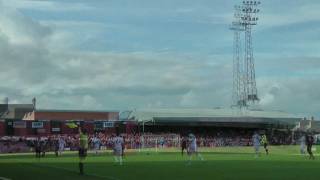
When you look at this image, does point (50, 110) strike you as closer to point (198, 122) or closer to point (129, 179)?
point (198, 122)

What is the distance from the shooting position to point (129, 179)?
2728 centimetres

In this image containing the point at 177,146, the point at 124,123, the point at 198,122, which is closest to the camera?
the point at 177,146

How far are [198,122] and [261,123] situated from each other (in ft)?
39.0

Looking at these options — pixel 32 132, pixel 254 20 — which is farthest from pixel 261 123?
pixel 32 132

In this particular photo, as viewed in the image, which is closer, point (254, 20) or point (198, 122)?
point (254, 20)

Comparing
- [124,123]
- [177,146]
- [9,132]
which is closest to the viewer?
[177,146]

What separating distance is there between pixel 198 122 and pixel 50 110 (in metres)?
29.4

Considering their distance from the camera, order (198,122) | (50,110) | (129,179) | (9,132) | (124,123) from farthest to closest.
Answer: (50,110), (198,122), (124,123), (9,132), (129,179)

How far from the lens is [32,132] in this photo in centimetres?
10375

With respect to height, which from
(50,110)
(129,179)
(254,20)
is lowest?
(129,179)

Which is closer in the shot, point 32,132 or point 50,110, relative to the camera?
point 32,132

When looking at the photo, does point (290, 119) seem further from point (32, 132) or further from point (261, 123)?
point (32, 132)

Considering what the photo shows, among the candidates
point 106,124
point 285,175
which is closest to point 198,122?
point 106,124

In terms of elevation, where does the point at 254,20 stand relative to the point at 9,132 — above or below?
above
